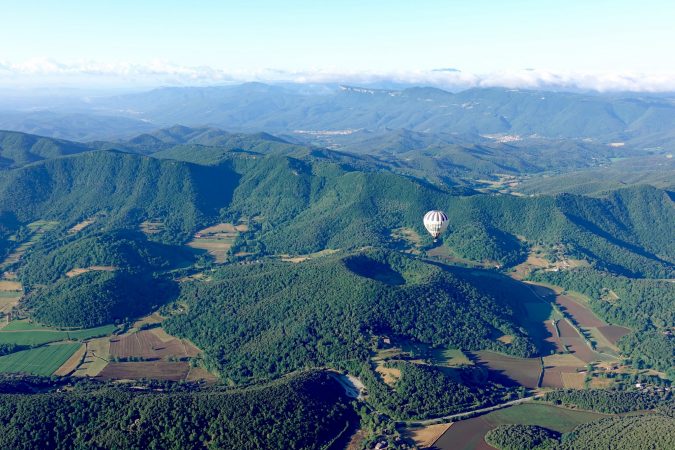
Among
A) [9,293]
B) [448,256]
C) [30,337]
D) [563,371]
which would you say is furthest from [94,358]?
[448,256]

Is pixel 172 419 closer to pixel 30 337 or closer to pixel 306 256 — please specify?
pixel 30 337

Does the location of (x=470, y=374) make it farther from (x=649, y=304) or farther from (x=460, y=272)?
(x=649, y=304)

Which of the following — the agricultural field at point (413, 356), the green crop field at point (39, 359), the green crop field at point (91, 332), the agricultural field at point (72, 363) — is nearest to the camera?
the agricultural field at point (413, 356)

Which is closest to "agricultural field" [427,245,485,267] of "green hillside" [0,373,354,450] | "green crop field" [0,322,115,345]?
"green hillside" [0,373,354,450]

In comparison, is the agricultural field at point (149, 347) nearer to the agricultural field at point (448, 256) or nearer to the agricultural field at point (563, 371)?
the agricultural field at point (563, 371)

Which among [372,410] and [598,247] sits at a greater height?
[598,247]

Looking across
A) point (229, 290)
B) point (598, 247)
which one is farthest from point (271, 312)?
point (598, 247)

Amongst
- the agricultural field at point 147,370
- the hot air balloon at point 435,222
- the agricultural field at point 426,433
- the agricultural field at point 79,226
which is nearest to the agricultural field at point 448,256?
the hot air balloon at point 435,222
